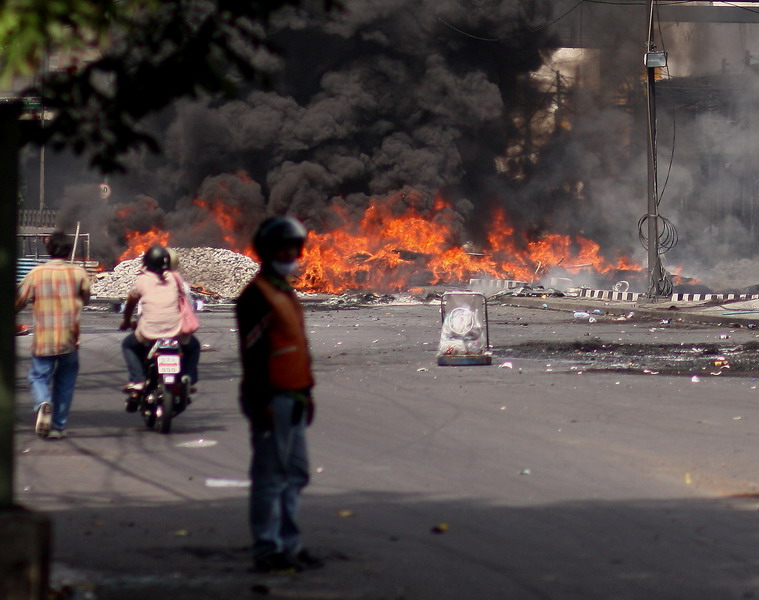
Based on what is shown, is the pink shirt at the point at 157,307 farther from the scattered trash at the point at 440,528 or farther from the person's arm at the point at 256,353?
the person's arm at the point at 256,353

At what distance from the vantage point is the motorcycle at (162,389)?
33.1 ft

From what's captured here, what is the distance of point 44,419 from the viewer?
9.78m

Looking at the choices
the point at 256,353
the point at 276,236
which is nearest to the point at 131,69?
the point at 276,236

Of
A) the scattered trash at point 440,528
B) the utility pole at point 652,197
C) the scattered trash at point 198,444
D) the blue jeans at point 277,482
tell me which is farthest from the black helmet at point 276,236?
the utility pole at point 652,197

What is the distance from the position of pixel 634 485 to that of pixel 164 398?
4.17 m

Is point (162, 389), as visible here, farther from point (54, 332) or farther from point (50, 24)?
point (50, 24)

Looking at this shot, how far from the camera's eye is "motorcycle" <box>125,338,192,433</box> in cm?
1009

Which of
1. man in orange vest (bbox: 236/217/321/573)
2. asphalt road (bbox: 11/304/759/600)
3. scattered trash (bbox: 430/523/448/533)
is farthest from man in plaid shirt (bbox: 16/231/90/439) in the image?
man in orange vest (bbox: 236/217/321/573)

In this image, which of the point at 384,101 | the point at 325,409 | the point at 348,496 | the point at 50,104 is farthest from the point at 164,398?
the point at 384,101

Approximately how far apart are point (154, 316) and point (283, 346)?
5.08 metres

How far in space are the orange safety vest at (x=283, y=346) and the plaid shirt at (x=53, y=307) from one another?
181 inches

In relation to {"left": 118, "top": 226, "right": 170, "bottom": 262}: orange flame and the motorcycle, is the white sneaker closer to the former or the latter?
the motorcycle

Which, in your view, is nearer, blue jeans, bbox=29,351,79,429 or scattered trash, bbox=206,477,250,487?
scattered trash, bbox=206,477,250,487

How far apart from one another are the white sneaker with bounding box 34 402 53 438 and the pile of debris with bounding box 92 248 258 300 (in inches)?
1240
